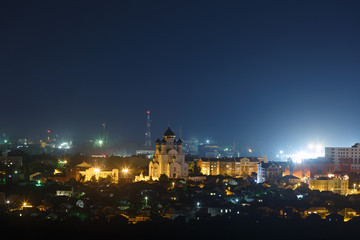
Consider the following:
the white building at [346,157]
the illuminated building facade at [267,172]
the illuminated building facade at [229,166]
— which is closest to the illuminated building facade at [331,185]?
the illuminated building facade at [267,172]

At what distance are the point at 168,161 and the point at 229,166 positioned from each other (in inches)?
262

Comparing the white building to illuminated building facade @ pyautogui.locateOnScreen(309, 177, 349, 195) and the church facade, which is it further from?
the church facade

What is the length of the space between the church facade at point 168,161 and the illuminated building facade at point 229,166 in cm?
460

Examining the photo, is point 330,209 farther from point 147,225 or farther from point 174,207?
point 147,225

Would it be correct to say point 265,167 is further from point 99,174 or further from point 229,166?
point 99,174

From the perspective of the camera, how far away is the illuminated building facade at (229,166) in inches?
1502

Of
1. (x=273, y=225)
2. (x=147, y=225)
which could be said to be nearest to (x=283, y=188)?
(x=273, y=225)

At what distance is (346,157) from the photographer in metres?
43.8

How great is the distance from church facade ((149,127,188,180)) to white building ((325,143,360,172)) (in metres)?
16.5

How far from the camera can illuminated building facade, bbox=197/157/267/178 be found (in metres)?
38.2

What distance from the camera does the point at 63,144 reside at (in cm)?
6350

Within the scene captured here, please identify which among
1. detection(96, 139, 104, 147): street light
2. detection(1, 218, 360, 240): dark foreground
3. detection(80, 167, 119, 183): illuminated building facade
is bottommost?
detection(1, 218, 360, 240): dark foreground

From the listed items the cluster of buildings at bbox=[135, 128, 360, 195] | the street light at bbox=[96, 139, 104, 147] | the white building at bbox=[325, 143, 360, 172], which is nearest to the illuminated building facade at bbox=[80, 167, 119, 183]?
the cluster of buildings at bbox=[135, 128, 360, 195]

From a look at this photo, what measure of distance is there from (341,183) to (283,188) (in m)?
4.35
